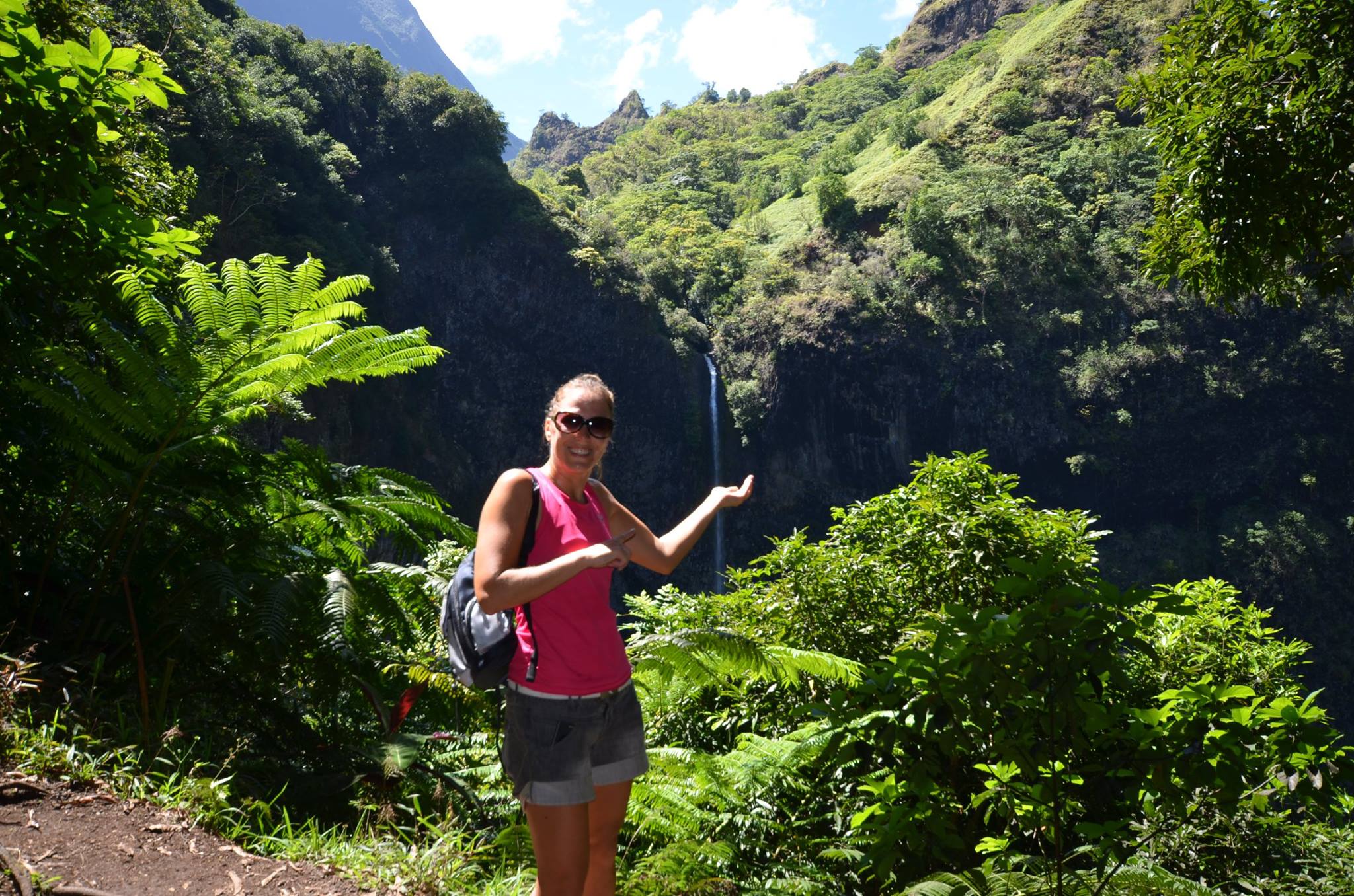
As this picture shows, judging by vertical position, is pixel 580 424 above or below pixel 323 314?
below

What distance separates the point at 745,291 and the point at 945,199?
9.96 m

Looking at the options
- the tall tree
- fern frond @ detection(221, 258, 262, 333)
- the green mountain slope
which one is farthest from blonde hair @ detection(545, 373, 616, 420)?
the green mountain slope

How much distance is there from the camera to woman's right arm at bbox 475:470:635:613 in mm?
1523

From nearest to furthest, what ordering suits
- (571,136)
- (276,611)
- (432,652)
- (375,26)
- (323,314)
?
(276,611)
(323,314)
(432,652)
(571,136)
(375,26)

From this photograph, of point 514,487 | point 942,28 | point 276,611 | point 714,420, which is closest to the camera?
point 514,487

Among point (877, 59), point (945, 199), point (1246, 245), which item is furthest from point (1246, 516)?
point (877, 59)

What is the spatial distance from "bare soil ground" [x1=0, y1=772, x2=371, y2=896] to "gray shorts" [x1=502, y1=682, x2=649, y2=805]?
2.09 feet

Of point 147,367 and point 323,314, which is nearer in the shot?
point 147,367

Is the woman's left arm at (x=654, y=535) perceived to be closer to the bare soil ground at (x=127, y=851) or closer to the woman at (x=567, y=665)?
the woman at (x=567, y=665)

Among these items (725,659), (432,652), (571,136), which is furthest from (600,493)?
(571,136)

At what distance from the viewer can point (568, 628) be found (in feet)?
5.48

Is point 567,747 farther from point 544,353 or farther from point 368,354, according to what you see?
point 544,353

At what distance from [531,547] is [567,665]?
0.23 metres

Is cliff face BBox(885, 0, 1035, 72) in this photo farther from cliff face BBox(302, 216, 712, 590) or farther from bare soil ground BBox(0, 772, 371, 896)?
bare soil ground BBox(0, 772, 371, 896)
